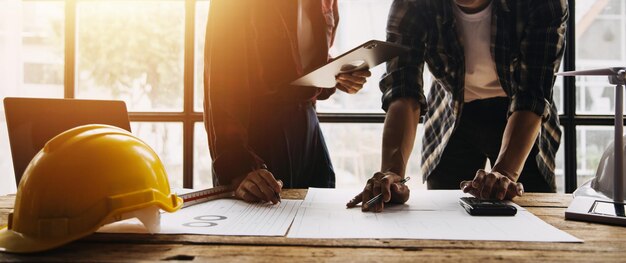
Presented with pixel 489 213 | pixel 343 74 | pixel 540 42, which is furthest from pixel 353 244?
pixel 540 42

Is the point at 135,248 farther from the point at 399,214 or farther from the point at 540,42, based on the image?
the point at 540,42

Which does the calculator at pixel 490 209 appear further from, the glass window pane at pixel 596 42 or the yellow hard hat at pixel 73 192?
the glass window pane at pixel 596 42

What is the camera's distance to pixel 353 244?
685 mm

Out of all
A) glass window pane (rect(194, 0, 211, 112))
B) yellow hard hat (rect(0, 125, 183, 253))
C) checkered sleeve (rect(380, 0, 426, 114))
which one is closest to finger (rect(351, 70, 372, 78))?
checkered sleeve (rect(380, 0, 426, 114))

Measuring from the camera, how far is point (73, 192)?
66cm

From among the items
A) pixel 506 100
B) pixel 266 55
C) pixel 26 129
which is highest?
pixel 266 55

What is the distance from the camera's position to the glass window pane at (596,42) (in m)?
2.76

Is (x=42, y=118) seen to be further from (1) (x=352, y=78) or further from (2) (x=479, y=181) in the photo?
(2) (x=479, y=181)

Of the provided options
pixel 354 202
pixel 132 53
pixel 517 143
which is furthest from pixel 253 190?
pixel 132 53

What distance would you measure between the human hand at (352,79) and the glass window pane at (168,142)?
5.87ft

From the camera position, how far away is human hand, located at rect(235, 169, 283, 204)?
104cm

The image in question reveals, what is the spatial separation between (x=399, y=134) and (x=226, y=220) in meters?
0.67

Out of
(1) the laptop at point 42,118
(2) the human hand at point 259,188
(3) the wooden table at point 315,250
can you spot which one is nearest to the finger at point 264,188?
(2) the human hand at point 259,188

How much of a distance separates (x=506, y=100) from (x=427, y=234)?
3.26 feet
